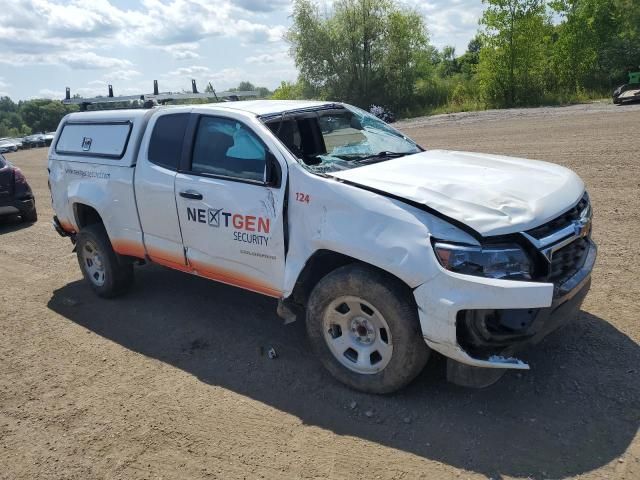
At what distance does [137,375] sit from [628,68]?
111 feet

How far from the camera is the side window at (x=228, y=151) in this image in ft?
14.2

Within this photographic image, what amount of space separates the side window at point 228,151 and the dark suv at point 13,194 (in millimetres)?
7162

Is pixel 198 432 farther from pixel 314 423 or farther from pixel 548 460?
pixel 548 460

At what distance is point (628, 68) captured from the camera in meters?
30.6

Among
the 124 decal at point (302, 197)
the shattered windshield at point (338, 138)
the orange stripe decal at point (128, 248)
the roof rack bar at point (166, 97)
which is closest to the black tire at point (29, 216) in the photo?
the roof rack bar at point (166, 97)

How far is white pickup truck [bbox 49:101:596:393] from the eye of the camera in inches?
129

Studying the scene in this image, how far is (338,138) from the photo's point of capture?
197 inches

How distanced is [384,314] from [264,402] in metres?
1.12

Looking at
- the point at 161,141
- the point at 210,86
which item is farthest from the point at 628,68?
the point at 161,141

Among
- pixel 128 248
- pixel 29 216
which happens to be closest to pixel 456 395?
pixel 128 248

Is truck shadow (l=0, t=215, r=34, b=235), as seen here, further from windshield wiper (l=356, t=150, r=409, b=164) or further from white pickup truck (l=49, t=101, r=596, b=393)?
windshield wiper (l=356, t=150, r=409, b=164)

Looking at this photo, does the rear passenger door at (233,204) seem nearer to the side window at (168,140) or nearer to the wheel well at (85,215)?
the side window at (168,140)

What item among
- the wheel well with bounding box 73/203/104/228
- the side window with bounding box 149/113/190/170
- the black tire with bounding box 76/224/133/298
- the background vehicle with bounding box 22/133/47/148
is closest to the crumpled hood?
the side window with bounding box 149/113/190/170

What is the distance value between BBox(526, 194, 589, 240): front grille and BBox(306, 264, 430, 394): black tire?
2.81 feet
